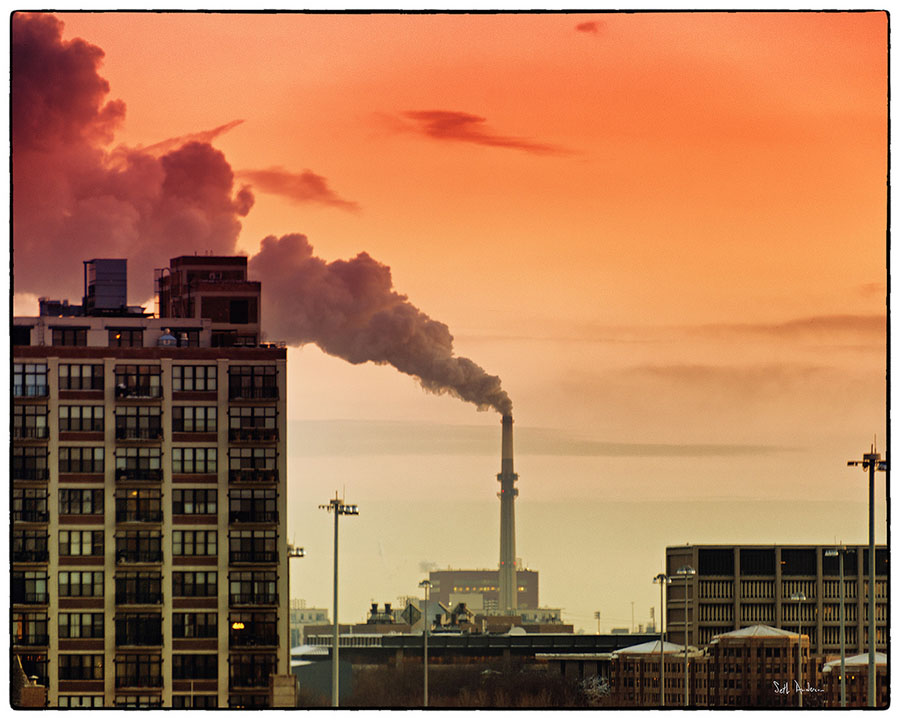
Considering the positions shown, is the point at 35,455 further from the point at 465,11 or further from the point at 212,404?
the point at 465,11

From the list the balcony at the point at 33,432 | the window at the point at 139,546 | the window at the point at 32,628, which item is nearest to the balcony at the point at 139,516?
the window at the point at 139,546

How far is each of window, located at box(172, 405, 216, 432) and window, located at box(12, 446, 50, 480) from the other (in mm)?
9269

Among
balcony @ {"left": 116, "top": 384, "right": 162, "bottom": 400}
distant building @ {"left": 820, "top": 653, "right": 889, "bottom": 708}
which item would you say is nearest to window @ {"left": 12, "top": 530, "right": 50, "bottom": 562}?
balcony @ {"left": 116, "top": 384, "right": 162, "bottom": 400}

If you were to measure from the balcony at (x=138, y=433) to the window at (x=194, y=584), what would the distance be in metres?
9.44

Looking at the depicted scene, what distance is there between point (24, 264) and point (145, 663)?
90.4 feet

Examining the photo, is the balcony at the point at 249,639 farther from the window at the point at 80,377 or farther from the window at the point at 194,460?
the window at the point at 80,377

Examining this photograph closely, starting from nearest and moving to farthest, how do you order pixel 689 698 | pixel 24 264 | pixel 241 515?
pixel 24 264, pixel 241 515, pixel 689 698

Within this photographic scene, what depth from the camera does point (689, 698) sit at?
19938 cm

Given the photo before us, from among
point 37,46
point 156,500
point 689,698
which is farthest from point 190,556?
point 689,698

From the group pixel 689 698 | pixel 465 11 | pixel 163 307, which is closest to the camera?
pixel 465 11

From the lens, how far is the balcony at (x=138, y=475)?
14500cm

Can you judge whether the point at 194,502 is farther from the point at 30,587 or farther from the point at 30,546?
the point at 30,587

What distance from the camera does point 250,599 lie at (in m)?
147

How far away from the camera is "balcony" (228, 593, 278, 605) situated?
482ft
